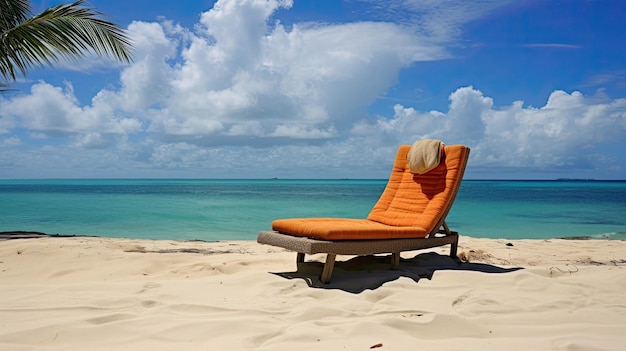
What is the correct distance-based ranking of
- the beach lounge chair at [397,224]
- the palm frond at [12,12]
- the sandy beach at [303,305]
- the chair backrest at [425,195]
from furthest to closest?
the palm frond at [12,12], the chair backrest at [425,195], the beach lounge chair at [397,224], the sandy beach at [303,305]

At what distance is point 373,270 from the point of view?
4309 millimetres

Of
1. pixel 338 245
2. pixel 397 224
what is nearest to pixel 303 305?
pixel 338 245

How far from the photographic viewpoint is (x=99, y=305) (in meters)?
3.09

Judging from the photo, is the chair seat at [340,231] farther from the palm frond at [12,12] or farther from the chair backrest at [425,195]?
the palm frond at [12,12]

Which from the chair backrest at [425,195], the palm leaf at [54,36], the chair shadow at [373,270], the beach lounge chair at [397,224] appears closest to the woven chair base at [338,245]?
the beach lounge chair at [397,224]

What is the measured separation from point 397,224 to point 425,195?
0.41m

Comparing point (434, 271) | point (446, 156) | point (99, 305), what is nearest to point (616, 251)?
point (446, 156)

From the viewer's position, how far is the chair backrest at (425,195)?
14.9 ft

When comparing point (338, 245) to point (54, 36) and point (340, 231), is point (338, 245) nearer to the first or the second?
point (340, 231)

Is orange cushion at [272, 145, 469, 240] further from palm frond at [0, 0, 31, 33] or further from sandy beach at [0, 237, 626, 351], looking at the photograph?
palm frond at [0, 0, 31, 33]

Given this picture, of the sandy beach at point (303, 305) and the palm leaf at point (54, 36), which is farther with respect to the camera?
the palm leaf at point (54, 36)

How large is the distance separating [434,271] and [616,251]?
12.0 ft

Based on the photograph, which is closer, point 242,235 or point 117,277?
point 117,277

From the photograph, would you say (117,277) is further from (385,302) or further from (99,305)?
(385,302)
